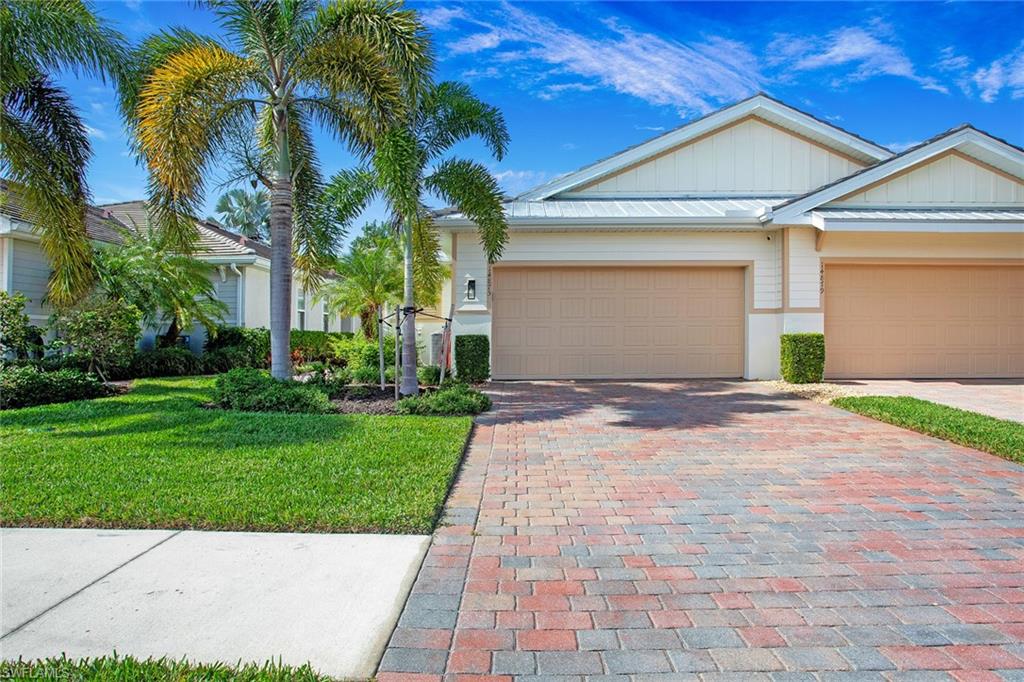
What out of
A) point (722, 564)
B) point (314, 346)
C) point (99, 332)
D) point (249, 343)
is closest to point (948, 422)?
point (722, 564)

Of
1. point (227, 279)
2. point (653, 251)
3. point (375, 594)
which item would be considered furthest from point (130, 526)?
point (227, 279)

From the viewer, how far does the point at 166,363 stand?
14.2 meters

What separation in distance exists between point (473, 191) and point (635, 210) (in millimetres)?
4960

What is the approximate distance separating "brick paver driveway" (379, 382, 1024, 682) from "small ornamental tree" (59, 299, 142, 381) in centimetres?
825

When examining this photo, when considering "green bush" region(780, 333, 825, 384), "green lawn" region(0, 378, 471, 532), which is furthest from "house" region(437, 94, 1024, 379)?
"green lawn" region(0, 378, 471, 532)

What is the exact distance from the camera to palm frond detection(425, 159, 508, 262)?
32.1 feet

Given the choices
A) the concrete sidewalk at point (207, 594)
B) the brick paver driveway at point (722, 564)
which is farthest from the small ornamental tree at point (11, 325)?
the brick paver driveway at point (722, 564)

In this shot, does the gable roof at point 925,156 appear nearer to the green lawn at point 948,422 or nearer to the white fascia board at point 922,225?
the white fascia board at point 922,225

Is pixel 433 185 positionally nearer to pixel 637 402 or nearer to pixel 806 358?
pixel 637 402

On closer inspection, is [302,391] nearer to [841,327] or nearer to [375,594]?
[375,594]

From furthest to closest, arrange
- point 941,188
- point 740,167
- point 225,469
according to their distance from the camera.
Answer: point 740,167 → point 941,188 → point 225,469

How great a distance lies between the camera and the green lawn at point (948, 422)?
6.18m

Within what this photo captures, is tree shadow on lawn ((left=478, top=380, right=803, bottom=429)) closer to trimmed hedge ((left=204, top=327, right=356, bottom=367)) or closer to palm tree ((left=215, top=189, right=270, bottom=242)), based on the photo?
trimmed hedge ((left=204, top=327, right=356, bottom=367))

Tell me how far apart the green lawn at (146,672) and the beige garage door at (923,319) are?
42.9 feet
